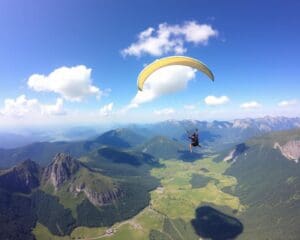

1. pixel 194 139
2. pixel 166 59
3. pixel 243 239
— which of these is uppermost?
pixel 166 59

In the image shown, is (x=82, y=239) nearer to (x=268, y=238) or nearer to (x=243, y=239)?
(x=243, y=239)

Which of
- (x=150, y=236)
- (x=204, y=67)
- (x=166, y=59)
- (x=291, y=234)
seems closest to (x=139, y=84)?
(x=166, y=59)

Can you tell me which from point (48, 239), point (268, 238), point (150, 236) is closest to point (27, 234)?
point (48, 239)

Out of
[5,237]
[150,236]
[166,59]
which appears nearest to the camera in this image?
[166,59]

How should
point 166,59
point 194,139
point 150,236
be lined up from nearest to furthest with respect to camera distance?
point 166,59 < point 194,139 < point 150,236

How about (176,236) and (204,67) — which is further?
(176,236)

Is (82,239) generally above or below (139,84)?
below
